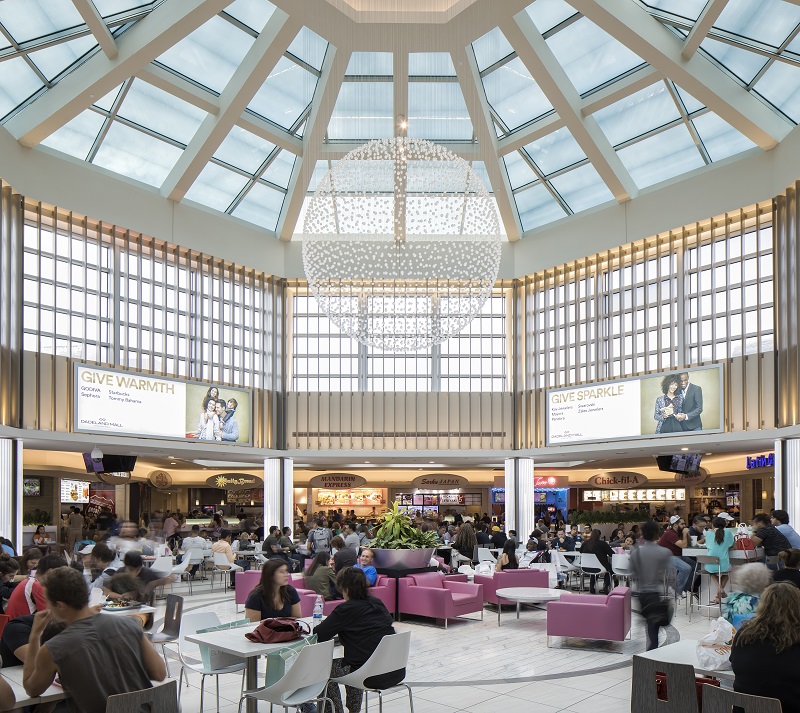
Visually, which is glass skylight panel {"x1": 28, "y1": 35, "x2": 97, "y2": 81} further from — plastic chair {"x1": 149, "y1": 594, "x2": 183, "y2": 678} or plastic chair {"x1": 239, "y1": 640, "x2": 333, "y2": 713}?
plastic chair {"x1": 239, "y1": 640, "x2": 333, "y2": 713}

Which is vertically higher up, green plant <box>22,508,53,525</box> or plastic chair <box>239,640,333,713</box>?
plastic chair <box>239,640,333,713</box>

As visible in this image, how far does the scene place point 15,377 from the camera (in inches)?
637

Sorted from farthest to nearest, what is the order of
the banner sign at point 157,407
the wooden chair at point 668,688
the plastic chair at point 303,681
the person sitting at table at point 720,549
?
the banner sign at point 157,407 < the person sitting at table at point 720,549 < the plastic chair at point 303,681 < the wooden chair at point 668,688

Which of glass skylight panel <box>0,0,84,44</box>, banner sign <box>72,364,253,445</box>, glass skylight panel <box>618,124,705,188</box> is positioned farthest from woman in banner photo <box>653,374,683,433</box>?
glass skylight panel <box>0,0,84,44</box>

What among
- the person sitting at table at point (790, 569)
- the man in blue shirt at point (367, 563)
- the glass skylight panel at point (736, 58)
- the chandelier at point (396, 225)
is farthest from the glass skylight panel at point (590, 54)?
the person sitting at table at point (790, 569)

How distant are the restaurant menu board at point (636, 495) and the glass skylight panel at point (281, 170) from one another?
15.5 metres

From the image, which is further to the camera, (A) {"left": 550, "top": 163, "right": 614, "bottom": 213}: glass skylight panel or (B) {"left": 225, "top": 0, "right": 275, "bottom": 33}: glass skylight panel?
(A) {"left": 550, "top": 163, "right": 614, "bottom": 213}: glass skylight panel

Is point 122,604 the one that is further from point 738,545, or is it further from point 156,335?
point 156,335

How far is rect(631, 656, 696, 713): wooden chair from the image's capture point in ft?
14.5

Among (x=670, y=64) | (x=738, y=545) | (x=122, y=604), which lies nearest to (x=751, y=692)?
(x=122, y=604)

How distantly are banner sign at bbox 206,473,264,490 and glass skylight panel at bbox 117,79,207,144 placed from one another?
12.9 m

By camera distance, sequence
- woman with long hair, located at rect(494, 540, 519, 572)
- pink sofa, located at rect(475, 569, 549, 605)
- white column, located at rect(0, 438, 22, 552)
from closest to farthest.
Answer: pink sofa, located at rect(475, 569, 549, 605) < woman with long hair, located at rect(494, 540, 519, 572) < white column, located at rect(0, 438, 22, 552)

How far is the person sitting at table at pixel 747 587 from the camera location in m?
5.21

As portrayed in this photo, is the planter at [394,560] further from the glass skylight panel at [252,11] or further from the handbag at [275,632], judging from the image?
the glass skylight panel at [252,11]
